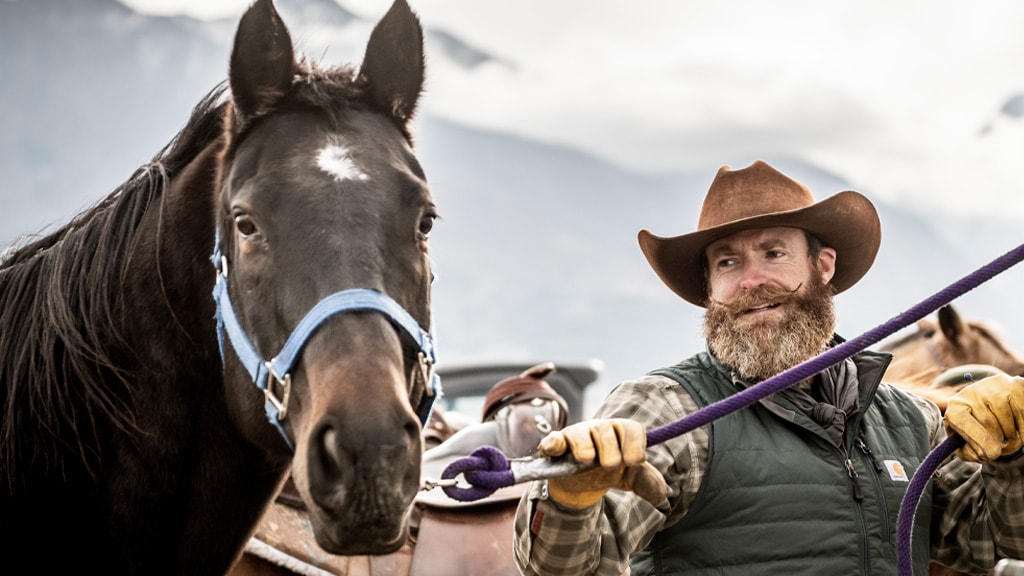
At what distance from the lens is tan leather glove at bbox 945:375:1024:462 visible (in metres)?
2.36

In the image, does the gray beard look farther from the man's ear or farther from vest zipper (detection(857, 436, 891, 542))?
vest zipper (detection(857, 436, 891, 542))

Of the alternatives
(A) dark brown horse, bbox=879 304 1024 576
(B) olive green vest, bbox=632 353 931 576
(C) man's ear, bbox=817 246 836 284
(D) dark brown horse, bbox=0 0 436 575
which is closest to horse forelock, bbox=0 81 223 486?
(D) dark brown horse, bbox=0 0 436 575

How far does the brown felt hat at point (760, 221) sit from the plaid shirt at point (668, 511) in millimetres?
546

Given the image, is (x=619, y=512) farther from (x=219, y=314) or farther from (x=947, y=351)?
(x=947, y=351)

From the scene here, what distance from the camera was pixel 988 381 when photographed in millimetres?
2428

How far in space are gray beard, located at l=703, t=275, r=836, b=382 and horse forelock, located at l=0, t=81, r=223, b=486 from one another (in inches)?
58.8

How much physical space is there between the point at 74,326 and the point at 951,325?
5293 mm

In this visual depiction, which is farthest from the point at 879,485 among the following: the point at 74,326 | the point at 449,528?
the point at 74,326

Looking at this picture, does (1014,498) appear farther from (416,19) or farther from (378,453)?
(416,19)

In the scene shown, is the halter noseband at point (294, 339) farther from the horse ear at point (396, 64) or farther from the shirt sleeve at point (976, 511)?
the shirt sleeve at point (976, 511)

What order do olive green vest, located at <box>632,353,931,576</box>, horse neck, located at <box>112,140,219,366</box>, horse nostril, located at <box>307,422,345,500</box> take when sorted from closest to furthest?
horse nostril, located at <box>307,422,345,500</box>
horse neck, located at <box>112,140,219,366</box>
olive green vest, located at <box>632,353,931,576</box>

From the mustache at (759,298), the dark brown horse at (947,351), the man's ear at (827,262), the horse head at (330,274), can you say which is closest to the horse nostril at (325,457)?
the horse head at (330,274)

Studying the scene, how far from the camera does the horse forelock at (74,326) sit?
7.23 feet

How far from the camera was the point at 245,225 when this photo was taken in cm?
207
